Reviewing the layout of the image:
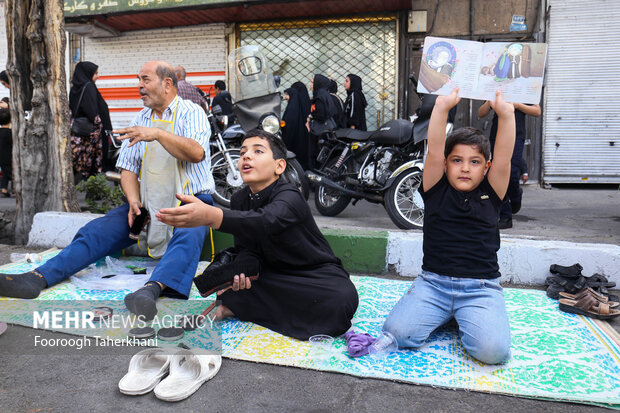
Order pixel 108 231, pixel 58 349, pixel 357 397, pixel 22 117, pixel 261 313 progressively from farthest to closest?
pixel 22 117
pixel 108 231
pixel 261 313
pixel 58 349
pixel 357 397

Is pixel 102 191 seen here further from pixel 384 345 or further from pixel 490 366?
pixel 490 366

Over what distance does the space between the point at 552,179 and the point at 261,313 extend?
8144mm

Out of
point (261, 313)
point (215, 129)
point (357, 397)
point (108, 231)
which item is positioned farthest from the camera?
point (215, 129)

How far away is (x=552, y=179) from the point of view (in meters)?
9.41

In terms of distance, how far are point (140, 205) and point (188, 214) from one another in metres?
1.70

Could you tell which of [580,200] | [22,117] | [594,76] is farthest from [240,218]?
[594,76]

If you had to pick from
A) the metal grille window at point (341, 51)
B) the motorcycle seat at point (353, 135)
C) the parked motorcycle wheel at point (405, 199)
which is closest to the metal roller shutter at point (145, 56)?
the metal grille window at point (341, 51)

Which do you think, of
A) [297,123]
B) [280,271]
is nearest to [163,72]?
[280,271]

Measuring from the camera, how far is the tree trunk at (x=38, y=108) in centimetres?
470

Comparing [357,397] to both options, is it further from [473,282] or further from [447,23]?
[447,23]

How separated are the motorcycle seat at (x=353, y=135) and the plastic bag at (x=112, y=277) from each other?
2.97m

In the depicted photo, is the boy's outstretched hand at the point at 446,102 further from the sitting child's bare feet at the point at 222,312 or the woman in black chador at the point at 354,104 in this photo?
the woman in black chador at the point at 354,104

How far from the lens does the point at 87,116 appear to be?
7246 mm

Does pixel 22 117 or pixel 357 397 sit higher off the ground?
pixel 22 117
